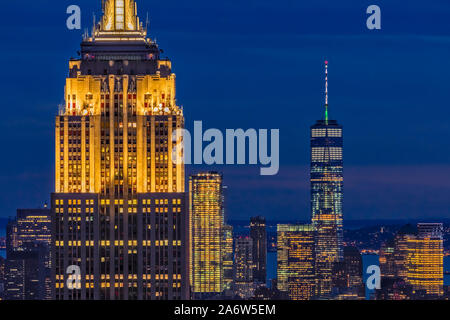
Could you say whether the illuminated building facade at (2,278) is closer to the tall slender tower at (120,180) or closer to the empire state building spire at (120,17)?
the tall slender tower at (120,180)

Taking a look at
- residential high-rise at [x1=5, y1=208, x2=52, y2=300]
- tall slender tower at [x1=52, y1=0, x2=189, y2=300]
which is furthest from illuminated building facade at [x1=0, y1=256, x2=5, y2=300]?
tall slender tower at [x1=52, y1=0, x2=189, y2=300]

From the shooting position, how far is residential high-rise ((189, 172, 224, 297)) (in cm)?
16175

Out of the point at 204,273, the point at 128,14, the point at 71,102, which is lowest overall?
the point at 204,273

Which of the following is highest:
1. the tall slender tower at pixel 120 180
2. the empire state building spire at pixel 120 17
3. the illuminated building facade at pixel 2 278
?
the empire state building spire at pixel 120 17

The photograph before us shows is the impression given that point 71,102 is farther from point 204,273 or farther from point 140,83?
point 204,273

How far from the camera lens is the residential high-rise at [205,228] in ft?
531

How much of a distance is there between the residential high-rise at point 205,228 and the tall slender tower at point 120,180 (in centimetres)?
6679

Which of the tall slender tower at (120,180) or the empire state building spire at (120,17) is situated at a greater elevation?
the empire state building spire at (120,17)

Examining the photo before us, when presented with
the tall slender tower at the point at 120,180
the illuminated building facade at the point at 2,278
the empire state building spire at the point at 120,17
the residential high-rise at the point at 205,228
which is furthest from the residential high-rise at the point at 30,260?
the empire state building spire at the point at 120,17

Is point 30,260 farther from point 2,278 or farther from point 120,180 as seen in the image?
point 120,180

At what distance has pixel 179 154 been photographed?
76.5m
